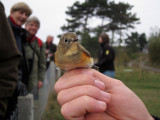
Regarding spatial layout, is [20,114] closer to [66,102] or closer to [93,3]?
[66,102]

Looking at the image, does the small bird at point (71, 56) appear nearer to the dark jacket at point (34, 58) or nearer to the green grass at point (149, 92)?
the green grass at point (149, 92)

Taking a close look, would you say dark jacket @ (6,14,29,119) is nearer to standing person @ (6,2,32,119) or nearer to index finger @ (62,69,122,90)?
standing person @ (6,2,32,119)

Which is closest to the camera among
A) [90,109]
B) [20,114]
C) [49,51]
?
[90,109]

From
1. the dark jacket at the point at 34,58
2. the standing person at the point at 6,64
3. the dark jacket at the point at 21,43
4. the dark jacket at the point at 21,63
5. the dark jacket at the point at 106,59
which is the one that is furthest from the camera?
the dark jacket at the point at 106,59

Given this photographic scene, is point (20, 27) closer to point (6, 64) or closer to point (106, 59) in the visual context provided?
point (6, 64)

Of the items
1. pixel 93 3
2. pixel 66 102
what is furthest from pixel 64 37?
pixel 93 3

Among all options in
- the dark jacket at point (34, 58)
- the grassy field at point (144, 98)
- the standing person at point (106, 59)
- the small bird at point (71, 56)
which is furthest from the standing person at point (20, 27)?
the standing person at point (106, 59)

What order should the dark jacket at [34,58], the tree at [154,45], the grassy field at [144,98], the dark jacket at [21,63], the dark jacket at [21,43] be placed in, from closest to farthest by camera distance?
the grassy field at [144,98]
the dark jacket at [21,63]
the dark jacket at [21,43]
the dark jacket at [34,58]
the tree at [154,45]

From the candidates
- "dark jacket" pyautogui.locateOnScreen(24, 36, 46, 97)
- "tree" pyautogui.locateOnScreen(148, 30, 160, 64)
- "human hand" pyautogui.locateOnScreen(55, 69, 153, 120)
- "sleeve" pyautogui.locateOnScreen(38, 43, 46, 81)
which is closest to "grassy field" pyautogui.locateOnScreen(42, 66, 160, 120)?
"human hand" pyautogui.locateOnScreen(55, 69, 153, 120)
